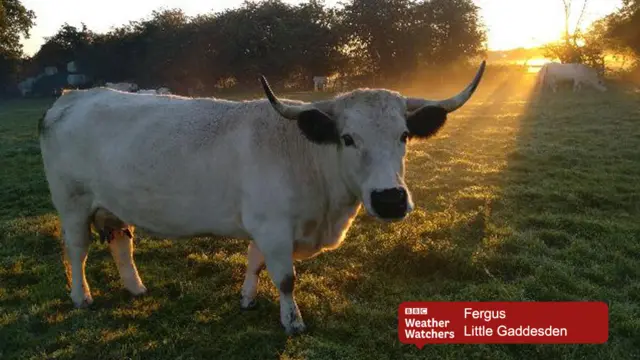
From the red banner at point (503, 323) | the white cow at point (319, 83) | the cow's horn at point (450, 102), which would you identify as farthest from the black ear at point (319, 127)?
the white cow at point (319, 83)

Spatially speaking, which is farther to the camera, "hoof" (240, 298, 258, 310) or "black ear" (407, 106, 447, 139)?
"hoof" (240, 298, 258, 310)

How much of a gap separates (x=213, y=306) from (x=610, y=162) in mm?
8508

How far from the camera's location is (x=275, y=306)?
488 cm

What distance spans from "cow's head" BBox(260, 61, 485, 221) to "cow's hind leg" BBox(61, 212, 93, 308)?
2590mm

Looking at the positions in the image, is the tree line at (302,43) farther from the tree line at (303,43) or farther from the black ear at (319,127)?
the black ear at (319,127)

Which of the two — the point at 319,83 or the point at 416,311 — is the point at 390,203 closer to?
the point at 416,311

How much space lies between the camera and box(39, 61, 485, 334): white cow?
12.5 feet

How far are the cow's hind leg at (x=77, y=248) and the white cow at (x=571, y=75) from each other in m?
29.1

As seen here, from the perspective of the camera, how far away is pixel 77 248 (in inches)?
200

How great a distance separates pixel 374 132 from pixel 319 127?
0.47 m

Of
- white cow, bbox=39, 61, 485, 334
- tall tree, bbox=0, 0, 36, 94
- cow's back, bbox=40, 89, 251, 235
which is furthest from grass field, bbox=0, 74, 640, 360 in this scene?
tall tree, bbox=0, 0, 36, 94

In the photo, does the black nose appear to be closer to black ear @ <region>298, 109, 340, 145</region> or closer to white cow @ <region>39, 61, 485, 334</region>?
white cow @ <region>39, 61, 485, 334</region>

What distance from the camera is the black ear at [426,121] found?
3982mm

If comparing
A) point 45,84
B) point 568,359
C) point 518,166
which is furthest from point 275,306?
point 45,84
